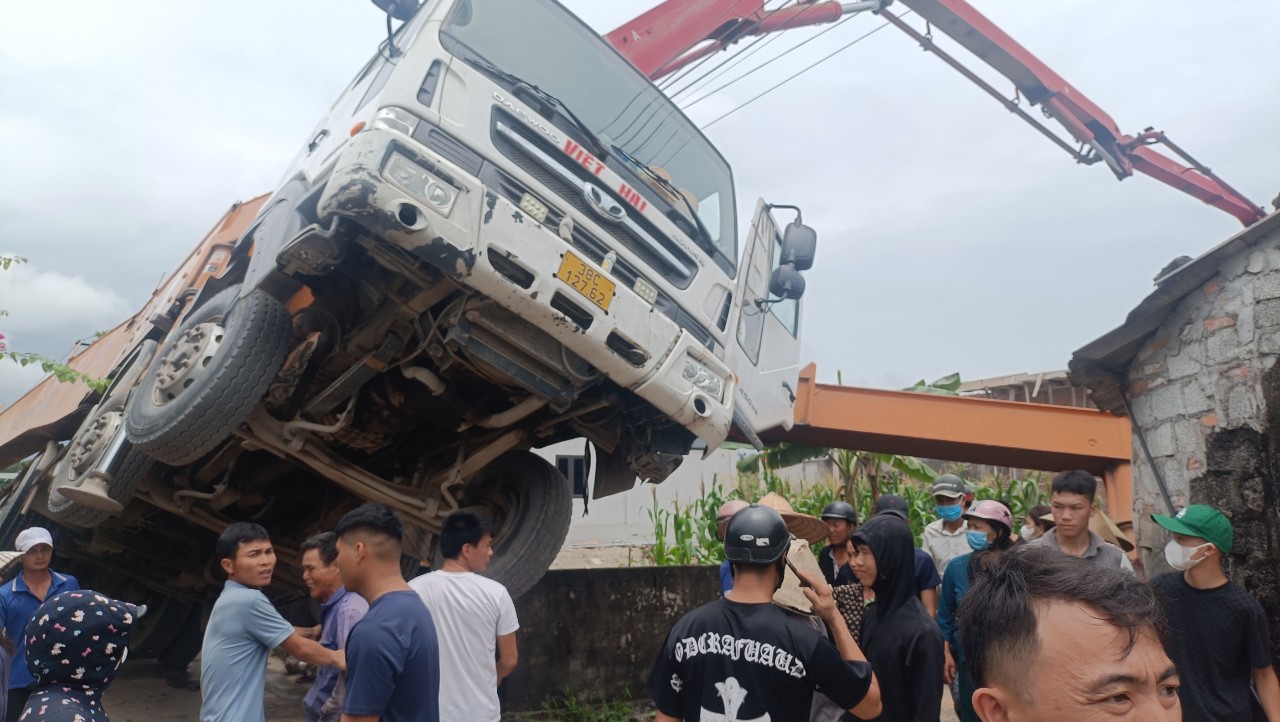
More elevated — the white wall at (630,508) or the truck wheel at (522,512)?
the white wall at (630,508)

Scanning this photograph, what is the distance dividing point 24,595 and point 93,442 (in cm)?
85

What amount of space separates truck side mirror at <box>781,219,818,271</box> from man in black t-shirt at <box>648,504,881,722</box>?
302 centimetres

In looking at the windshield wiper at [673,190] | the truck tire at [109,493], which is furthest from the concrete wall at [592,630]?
the windshield wiper at [673,190]

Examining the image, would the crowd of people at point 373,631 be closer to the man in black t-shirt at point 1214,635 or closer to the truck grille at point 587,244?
the truck grille at point 587,244

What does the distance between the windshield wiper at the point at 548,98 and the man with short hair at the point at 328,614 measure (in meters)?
2.18

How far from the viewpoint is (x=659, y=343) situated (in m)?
4.26

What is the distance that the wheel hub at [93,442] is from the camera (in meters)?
4.90

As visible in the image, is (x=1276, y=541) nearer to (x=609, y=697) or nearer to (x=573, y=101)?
(x=573, y=101)

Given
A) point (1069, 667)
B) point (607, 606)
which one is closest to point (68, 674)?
point (1069, 667)

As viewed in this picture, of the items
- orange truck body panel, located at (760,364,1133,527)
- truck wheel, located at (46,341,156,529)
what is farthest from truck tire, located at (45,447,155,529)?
orange truck body panel, located at (760,364,1133,527)

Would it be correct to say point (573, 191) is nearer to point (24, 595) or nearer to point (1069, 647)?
point (1069, 647)

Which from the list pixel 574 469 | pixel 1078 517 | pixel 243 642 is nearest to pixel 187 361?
pixel 243 642

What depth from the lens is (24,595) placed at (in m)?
4.86

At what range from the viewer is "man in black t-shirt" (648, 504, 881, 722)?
102 inches
